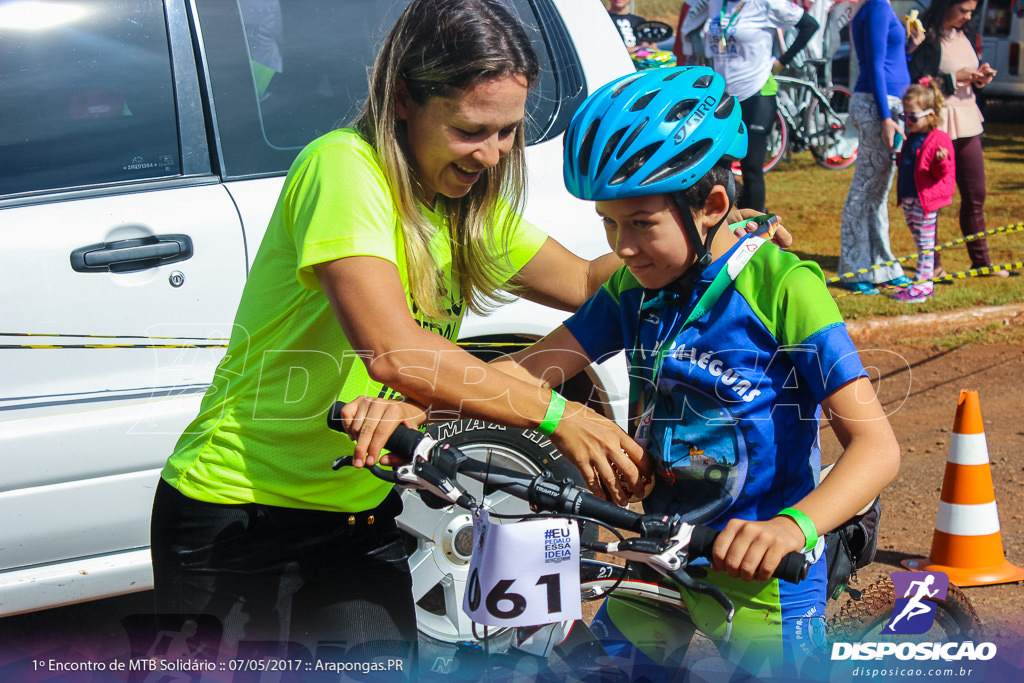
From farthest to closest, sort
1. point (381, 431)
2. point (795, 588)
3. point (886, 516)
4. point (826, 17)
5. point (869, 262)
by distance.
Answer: point (826, 17) → point (869, 262) → point (886, 516) → point (795, 588) → point (381, 431)

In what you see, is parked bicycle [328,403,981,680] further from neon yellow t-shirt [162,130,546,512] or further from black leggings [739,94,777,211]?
black leggings [739,94,777,211]

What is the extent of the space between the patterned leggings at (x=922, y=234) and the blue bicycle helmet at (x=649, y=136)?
5.68 metres

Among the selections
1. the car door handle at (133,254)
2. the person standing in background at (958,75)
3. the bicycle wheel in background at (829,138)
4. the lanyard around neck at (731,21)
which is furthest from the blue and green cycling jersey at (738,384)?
the bicycle wheel in background at (829,138)

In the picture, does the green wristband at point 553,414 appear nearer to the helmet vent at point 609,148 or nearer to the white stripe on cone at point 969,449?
the helmet vent at point 609,148

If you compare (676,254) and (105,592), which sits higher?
(676,254)

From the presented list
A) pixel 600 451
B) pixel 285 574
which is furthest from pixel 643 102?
pixel 285 574

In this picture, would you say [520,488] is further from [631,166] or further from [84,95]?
[84,95]

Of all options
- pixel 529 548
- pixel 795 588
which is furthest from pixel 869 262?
pixel 529 548

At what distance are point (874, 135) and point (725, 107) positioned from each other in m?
5.92

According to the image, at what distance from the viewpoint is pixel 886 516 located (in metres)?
4.49

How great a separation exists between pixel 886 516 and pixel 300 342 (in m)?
3.15

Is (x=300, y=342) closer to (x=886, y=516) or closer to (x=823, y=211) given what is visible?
(x=886, y=516)

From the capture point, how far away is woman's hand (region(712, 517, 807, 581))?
169 cm

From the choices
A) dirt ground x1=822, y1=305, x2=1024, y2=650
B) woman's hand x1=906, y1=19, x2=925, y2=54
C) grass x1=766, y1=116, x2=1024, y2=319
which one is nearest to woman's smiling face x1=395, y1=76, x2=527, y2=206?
dirt ground x1=822, y1=305, x2=1024, y2=650
